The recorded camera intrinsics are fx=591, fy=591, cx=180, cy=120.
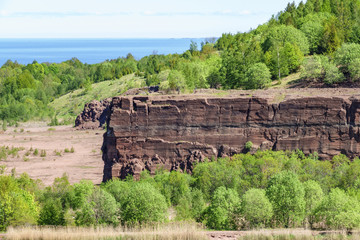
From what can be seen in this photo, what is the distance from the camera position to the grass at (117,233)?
3341cm

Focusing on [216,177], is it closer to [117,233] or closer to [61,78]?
[117,233]

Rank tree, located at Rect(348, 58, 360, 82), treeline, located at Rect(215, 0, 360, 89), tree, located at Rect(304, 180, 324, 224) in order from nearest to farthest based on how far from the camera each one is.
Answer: tree, located at Rect(304, 180, 324, 224) < tree, located at Rect(348, 58, 360, 82) < treeline, located at Rect(215, 0, 360, 89)

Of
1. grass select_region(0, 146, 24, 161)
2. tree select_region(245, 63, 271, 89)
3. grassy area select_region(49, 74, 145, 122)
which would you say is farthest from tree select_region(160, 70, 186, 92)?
grassy area select_region(49, 74, 145, 122)

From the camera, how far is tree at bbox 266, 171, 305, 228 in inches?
1446

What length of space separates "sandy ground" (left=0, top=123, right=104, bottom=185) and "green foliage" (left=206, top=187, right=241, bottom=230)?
23910mm

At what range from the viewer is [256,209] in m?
36.0

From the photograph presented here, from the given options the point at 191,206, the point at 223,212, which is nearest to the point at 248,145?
the point at 191,206

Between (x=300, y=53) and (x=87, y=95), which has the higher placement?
(x=300, y=53)

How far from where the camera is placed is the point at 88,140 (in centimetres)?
8450

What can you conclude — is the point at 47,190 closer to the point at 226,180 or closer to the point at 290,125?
the point at 226,180

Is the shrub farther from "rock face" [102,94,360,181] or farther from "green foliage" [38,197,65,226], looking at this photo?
"green foliage" [38,197,65,226]

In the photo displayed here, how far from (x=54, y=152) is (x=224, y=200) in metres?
43.3

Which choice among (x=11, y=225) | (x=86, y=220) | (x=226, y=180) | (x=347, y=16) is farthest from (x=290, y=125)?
(x=347, y=16)

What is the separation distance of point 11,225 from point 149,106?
1804cm
